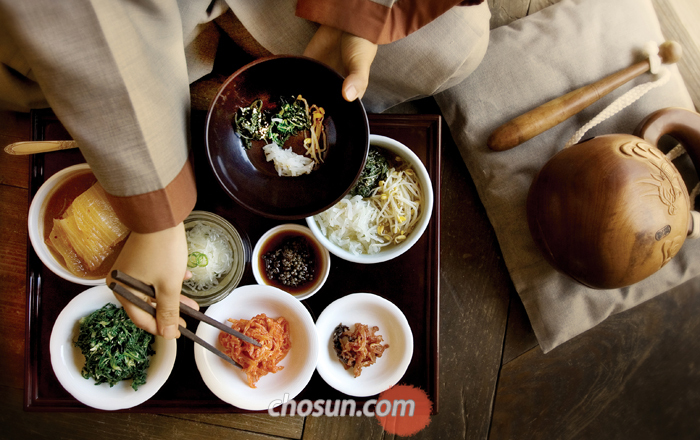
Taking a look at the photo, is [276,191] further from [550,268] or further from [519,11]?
[519,11]

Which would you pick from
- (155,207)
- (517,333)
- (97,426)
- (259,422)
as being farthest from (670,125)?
(97,426)

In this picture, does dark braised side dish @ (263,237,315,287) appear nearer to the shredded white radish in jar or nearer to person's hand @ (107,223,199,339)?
the shredded white radish in jar

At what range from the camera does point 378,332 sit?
131 cm

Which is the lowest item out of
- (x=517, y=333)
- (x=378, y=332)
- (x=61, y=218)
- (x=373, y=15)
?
(x=517, y=333)

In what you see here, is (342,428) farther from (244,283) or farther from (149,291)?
(149,291)

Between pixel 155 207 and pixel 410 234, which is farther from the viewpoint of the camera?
pixel 410 234

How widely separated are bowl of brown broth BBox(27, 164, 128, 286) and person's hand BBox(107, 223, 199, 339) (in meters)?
0.21

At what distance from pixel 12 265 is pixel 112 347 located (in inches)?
26.9

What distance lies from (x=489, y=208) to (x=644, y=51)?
2.55 feet

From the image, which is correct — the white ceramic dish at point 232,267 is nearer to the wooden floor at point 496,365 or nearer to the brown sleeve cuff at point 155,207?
the brown sleeve cuff at point 155,207

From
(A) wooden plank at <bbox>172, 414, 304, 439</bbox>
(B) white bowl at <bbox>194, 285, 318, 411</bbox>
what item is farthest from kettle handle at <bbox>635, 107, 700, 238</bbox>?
(A) wooden plank at <bbox>172, 414, 304, 439</bbox>

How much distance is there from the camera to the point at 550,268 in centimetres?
151

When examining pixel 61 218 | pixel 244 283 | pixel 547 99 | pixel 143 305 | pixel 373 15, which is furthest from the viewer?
pixel 547 99

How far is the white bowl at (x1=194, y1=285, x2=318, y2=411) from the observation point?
46.4 inches
